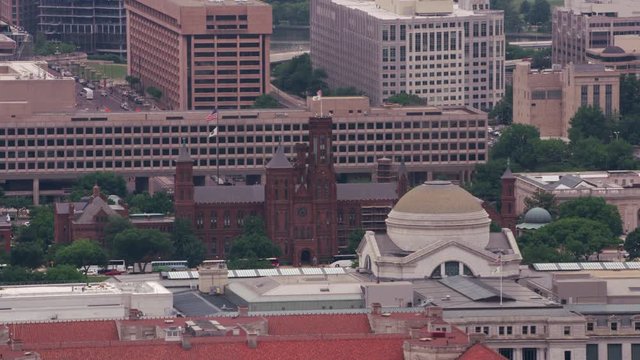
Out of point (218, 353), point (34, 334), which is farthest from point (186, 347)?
point (34, 334)

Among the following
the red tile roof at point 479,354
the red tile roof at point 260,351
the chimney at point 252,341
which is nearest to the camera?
the red tile roof at point 479,354

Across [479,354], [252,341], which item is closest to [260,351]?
[252,341]

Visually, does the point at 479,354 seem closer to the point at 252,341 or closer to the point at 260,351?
the point at 260,351

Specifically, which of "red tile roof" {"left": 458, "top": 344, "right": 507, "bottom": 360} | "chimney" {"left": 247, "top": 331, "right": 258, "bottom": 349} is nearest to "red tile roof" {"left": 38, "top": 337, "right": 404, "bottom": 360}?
"chimney" {"left": 247, "top": 331, "right": 258, "bottom": 349}

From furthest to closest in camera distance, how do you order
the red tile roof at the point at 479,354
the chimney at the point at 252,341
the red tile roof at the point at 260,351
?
the chimney at the point at 252,341 → the red tile roof at the point at 260,351 → the red tile roof at the point at 479,354

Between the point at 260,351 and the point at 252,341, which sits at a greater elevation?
the point at 252,341

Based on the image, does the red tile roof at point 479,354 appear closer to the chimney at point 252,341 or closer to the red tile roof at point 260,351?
the red tile roof at point 260,351

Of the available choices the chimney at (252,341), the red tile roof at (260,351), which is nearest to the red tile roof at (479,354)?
the red tile roof at (260,351)

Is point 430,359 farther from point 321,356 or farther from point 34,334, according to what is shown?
point 34,334
